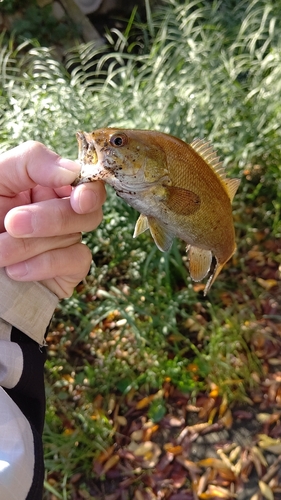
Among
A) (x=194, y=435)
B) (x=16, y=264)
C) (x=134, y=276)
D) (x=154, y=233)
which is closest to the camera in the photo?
(x=154, y=233)

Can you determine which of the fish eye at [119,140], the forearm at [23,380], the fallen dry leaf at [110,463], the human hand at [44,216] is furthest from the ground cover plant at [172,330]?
the fish eye at [119,140]

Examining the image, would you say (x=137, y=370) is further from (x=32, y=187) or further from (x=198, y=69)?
(x=198, y=69)

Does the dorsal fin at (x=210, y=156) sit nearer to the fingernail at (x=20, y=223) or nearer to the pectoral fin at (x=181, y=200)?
the pectoral fin at (x=181, y=200)

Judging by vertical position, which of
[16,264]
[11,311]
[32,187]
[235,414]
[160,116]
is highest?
[32,187]

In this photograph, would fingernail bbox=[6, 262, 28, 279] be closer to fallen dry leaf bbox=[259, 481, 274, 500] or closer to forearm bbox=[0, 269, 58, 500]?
forearm bbox=[0, 269, 58, 500]

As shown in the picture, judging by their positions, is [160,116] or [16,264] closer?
[16,264]

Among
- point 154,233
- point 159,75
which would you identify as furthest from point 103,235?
point 154,233

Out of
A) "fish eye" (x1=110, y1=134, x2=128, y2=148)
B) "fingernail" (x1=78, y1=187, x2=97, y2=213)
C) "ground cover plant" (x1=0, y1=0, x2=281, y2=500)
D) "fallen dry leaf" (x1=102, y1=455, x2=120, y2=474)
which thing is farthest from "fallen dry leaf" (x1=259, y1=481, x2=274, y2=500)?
"fish eye" (x1=110, y1=134, x2=128, y2=148)
